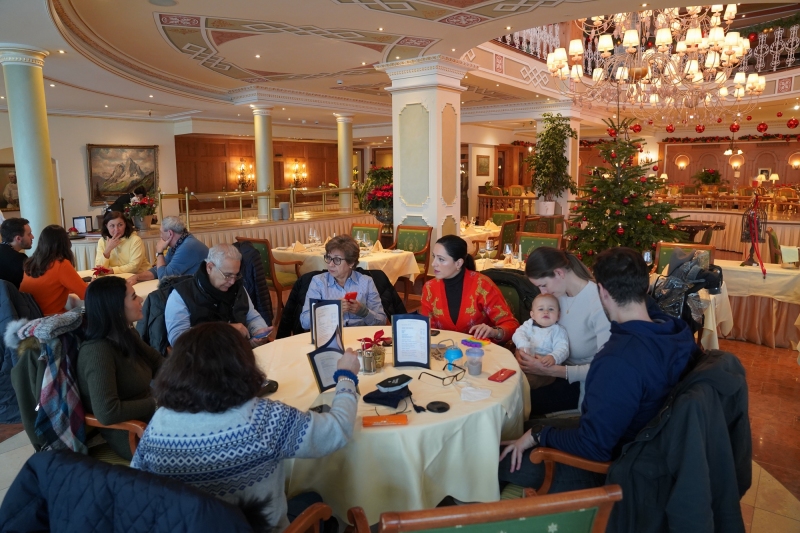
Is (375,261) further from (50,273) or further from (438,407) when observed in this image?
(438,407)

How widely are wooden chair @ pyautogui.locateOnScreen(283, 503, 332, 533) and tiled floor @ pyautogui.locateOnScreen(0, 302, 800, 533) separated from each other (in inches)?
83.1

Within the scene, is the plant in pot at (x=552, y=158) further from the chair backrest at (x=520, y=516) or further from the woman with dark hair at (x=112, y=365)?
the chair backrest at (x=520, y=516)

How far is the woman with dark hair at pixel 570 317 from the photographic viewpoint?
2848 millimetres

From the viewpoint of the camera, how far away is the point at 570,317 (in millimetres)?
2906

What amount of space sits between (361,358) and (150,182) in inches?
499

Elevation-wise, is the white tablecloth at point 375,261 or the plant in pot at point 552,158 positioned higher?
the plant in pot at point 552,158

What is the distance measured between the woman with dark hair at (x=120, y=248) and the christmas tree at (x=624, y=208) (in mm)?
4404

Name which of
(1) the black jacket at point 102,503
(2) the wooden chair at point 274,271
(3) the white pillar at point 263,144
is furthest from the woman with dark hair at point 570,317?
(3) the white pillar at point 263,144

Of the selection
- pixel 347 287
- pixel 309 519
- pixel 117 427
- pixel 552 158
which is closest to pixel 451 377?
pixel 309 519

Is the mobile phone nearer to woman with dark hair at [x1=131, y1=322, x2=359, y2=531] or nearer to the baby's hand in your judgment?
the baby's hand

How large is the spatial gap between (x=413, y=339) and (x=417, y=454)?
26.7 inches

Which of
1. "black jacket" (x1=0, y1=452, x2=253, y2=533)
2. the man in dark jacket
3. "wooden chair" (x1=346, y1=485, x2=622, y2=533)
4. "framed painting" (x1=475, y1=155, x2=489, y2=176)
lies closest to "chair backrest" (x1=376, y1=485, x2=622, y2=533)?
"wooden chair" (x1=346, y1=485, x2=622, y2=533)

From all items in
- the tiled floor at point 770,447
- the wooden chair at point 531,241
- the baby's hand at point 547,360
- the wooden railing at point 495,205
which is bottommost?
the tiled floor at point 770,447

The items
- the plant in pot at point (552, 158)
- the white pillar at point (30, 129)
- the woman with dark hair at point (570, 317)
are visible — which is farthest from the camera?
the plant in pot at point (552, 158)
